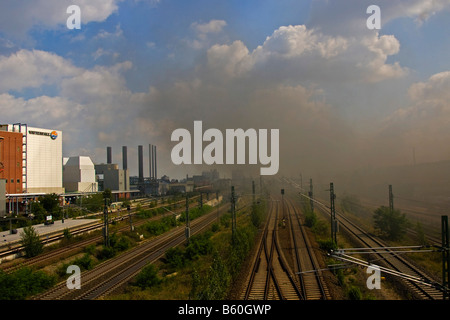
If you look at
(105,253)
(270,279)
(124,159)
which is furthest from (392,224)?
(124,159)

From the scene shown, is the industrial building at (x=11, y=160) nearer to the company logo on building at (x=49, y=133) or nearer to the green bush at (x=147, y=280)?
the company logo on building at (x=49, y=133)

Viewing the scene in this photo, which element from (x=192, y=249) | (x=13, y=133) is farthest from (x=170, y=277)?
(x=13, y=133)

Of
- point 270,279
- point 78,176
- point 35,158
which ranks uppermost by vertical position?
point 35,158

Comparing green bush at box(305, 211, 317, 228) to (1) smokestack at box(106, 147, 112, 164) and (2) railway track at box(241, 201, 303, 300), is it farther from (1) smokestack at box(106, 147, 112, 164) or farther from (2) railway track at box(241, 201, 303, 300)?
(1) smokestack at box(106, 147, 112, 164)

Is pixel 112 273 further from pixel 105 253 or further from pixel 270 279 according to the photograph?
pixel 270 279

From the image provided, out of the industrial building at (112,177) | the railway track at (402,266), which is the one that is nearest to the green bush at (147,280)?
the railway track at (402,266)

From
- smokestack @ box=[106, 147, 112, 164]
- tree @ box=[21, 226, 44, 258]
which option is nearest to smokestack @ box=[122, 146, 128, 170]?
smokestack @ box=[106, 147, 112, 164]
